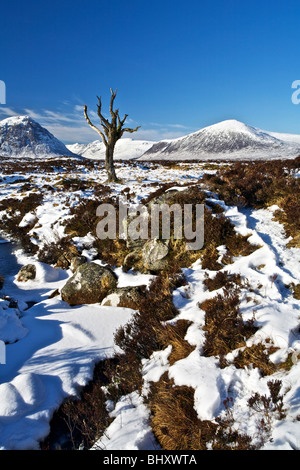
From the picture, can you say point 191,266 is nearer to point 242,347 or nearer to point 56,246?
point 242,347

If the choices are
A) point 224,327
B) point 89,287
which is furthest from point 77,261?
point 224,327

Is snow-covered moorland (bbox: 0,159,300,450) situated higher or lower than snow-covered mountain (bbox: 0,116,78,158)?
lower

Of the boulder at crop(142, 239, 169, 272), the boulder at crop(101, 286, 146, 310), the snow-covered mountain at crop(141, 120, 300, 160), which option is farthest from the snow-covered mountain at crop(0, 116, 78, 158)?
the boulder at crop(101, 286, 146, 310)

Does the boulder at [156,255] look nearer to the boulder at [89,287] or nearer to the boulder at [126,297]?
the boulder at [126,297]

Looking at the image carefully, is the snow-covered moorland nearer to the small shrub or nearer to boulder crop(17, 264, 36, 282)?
the small shrub

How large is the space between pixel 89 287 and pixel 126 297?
1456mm

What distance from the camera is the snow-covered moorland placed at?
8.25 ft

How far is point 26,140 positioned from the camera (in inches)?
4028

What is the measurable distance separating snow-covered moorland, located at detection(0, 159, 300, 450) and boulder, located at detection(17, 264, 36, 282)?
414 mm

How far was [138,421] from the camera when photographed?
293cm

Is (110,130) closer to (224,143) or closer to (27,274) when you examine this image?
(27,274)

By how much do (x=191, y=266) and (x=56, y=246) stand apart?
21.4 ft

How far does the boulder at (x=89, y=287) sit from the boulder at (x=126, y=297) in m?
0.31

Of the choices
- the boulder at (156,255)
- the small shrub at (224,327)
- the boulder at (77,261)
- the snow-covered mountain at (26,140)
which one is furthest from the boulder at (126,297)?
the snow-covered mountain at (26,140)
